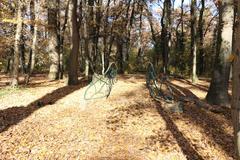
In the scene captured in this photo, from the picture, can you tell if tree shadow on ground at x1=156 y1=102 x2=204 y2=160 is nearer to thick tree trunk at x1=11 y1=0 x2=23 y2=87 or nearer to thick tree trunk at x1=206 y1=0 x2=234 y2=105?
thick tree trunk at x1=206 y1=0 x2=234 y2=105

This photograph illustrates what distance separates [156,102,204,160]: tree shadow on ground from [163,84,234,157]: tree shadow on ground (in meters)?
0.66

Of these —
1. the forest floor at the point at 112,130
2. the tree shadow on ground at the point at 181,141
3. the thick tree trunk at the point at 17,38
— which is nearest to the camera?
the forest floor at the point at 112,130

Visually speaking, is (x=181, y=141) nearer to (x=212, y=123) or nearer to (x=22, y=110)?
(x=212, y=123)

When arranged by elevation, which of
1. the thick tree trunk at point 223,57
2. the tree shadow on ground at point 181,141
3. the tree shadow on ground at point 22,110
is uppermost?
the thick tree trunk at point 223,57

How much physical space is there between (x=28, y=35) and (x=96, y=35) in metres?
5.83

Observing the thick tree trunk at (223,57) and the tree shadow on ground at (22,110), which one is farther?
the thick tree trunk at (223,57)

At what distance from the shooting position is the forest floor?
22.8 ft

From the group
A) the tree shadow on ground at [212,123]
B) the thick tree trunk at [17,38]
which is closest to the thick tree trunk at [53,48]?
the thick tree trunk at [17,38]

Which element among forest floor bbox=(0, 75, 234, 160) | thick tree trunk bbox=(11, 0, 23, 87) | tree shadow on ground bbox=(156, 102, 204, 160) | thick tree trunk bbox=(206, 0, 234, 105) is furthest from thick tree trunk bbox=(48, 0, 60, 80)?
tree shadow on ground bbox=(156, 102, 204, 160)

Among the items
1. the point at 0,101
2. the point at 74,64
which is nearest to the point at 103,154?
the point at 0,101

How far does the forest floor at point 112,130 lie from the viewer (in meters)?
6.94

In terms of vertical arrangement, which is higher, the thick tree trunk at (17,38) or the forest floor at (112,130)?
the thick tree trunk at (17,38)

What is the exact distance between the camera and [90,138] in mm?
7566

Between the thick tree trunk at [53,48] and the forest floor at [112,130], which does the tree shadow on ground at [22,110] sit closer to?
the forest floor at [112,130]
